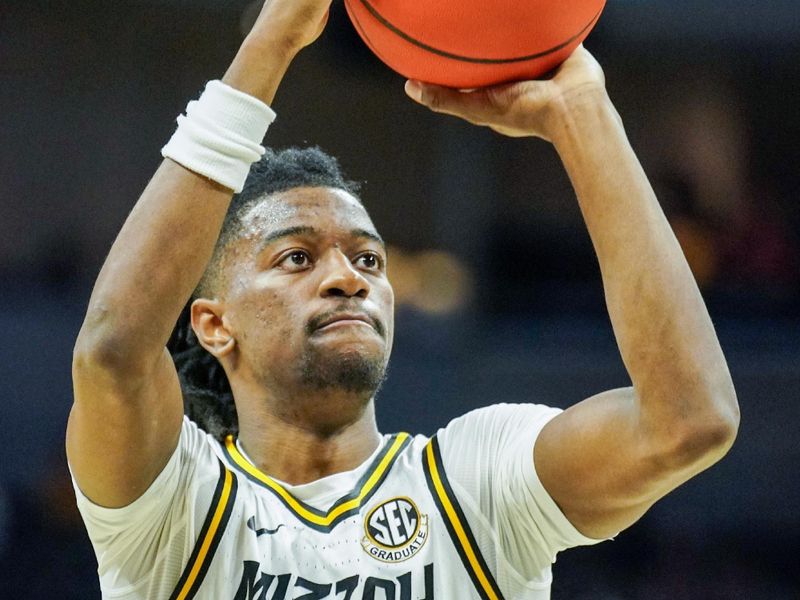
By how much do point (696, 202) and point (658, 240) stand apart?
4977mm

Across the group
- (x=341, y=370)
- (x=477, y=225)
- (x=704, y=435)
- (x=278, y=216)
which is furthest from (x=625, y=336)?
(x=477, y=225)

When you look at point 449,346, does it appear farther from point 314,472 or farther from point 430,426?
point 314,472

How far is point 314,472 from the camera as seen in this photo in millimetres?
2980

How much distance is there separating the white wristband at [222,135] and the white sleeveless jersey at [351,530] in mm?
690

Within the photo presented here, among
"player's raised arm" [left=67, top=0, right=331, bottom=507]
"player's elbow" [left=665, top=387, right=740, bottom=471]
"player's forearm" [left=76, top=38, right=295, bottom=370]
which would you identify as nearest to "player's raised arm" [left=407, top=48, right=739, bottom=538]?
"player's elbow" [left=665, top=387, right=740, bottom=471]

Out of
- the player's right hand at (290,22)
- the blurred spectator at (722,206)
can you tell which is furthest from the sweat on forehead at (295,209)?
the blurred spectator at (722,206)

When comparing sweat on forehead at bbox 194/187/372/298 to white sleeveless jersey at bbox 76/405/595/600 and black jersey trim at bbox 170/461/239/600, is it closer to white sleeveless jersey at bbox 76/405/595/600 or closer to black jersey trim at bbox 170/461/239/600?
white sleeveless jersey at bbox 76/405/595/600

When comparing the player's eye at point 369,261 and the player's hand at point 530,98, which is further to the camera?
the player's eye at point 369,261

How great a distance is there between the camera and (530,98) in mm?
2516

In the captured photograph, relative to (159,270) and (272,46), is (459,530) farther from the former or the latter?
(272,46)

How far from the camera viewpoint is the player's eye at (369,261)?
3.08 metres

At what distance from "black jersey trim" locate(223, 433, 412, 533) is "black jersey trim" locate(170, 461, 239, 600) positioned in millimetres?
136

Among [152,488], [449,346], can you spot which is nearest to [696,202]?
[449,346]

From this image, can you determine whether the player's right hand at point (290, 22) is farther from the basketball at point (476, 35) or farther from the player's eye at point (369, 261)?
the player's eye at point (369, 261)
